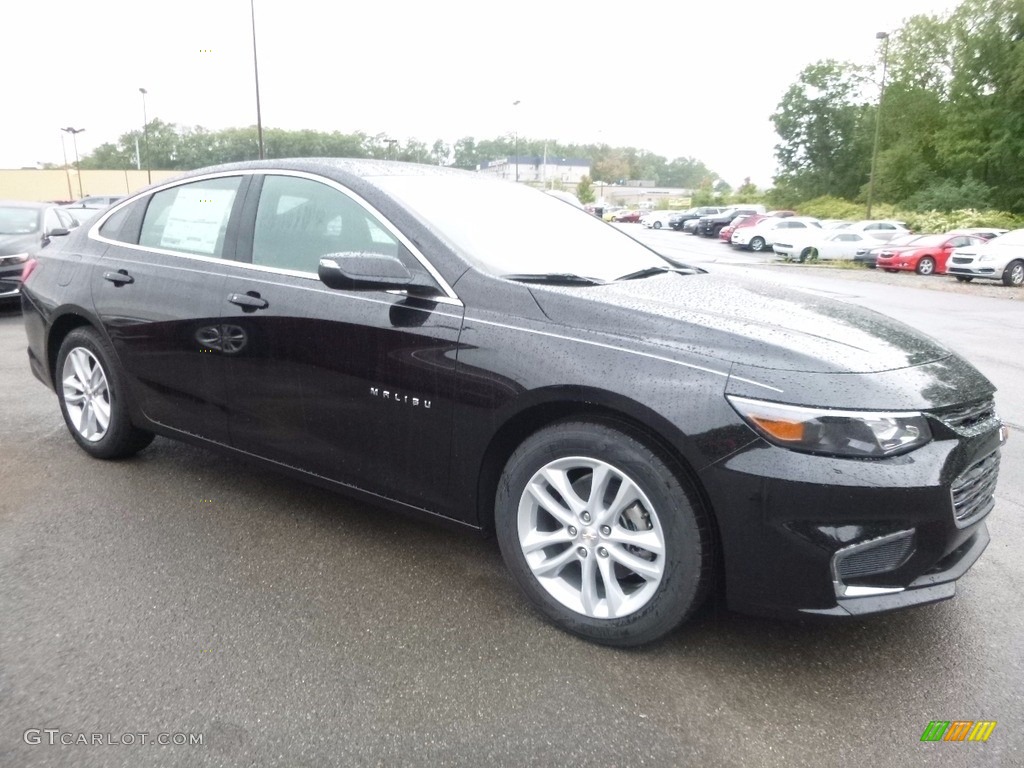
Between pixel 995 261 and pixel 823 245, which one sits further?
pixel 823 245

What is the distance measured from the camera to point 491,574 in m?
3.33

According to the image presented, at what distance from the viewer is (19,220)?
37.1ft

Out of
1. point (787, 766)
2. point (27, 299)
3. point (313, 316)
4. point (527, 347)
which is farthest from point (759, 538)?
point (27, 299)

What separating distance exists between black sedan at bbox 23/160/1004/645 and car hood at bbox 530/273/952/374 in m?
0.01

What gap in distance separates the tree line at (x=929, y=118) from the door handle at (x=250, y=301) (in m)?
44.0

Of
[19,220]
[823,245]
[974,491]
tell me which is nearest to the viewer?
[974,491]

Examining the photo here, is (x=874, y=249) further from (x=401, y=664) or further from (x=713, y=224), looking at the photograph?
(x=401, y=664)

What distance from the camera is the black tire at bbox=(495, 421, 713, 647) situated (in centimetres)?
255

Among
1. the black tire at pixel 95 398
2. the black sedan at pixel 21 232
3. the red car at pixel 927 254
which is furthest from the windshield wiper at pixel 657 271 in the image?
the red car at pixel 927 254

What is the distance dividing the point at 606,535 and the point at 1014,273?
21465mm

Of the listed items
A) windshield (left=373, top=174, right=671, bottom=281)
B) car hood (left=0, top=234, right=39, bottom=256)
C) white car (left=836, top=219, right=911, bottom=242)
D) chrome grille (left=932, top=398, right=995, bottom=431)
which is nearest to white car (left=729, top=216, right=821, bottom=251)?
white car (left=836, top=219, right=911, bottom=242)

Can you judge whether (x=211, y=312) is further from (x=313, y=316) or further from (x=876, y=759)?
(x=876, y=759)


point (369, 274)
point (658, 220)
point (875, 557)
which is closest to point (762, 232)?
point (658, 220)

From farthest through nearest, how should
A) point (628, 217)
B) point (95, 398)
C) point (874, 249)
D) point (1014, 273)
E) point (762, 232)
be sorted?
1. point (628, 217)
2. point (762, 232)
3. point (874, 249)
4. point (1014, 273)
5. point (95, 398)
